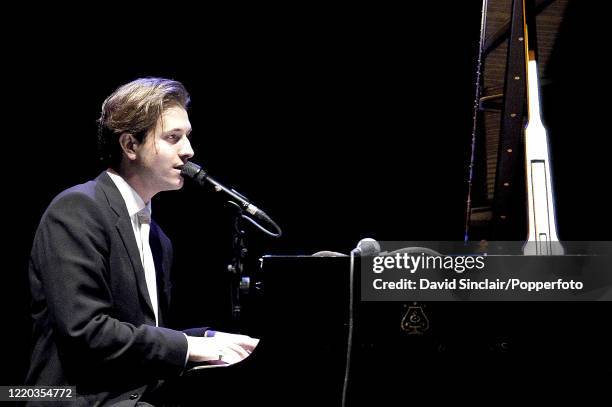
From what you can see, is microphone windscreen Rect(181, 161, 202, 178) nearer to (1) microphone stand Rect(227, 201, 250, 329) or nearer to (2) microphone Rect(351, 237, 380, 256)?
(1) microphone stand Rect(227, 201, 250, 329)

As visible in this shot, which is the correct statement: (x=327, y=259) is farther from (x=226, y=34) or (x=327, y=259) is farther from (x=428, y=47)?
(x=428, y=47)

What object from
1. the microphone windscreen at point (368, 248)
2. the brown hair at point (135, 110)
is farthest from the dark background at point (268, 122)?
the microphone windscreen at point (368, 248)

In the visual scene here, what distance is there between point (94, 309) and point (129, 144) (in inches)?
29.8

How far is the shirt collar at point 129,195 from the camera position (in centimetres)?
231

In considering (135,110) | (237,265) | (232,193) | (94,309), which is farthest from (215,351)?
(135,110)

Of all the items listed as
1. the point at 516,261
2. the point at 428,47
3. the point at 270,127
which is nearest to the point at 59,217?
the point at 516,261

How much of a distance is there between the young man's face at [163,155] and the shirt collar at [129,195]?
66 millimetres

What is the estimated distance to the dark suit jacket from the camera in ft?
6.19

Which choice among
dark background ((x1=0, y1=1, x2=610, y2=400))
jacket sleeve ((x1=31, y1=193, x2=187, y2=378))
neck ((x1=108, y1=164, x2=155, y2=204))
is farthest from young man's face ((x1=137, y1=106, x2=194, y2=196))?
dark background ((x1=0, y1=1, x2=610, y2=400))

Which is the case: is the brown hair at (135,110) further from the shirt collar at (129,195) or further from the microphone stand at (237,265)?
the microphone stand at (237,265)

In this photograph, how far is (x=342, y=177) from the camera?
428 centimetres

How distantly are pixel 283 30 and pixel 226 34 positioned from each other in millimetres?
422

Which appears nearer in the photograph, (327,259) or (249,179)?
(327,259)

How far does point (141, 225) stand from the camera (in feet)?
7.89
